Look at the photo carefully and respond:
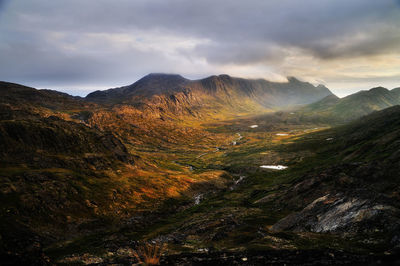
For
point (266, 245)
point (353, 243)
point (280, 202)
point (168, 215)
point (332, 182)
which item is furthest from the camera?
point (168, 215)

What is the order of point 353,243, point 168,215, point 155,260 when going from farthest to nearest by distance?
A: point 168,215 → point 353,243 → point 155,260

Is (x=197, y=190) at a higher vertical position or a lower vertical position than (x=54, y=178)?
lower

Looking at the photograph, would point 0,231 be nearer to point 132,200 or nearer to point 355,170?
point 132,200

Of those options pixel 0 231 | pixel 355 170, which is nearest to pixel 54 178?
pixel 0 231

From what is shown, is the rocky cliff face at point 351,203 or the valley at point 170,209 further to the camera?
the rocky cliff face at point 351,203

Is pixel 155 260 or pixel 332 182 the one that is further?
pixel 332 182

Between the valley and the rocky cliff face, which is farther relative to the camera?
the rocky cliff face

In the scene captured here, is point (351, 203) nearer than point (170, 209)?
Yes

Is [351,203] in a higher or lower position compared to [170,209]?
higher

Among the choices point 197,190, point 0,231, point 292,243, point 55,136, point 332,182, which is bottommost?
point 197,190
